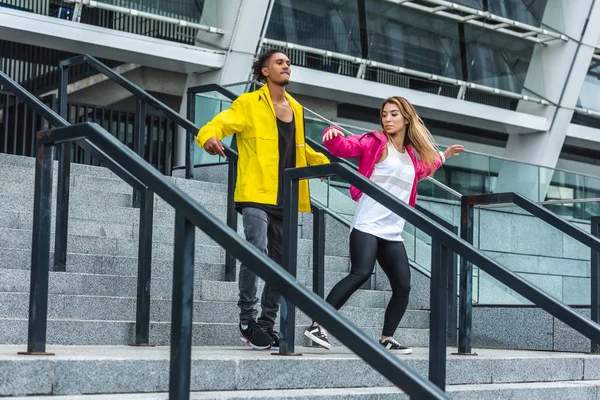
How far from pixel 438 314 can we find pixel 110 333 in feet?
5.89

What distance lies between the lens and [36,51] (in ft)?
49.7

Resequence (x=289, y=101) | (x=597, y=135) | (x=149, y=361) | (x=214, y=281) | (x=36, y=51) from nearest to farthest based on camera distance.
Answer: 1. (x=149, y=361)
2. (x=289, y=101)
3. (x=214, y=281)
4. (x=36, y=51)
5. (x=597, y=135)

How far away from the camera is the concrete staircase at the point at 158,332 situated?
3.92m

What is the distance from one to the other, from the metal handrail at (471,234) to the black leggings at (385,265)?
48 centimetres

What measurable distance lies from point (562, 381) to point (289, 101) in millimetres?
2221

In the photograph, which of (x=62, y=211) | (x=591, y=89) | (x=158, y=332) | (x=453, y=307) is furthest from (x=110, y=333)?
(x=591, y=89)

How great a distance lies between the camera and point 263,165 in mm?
5379

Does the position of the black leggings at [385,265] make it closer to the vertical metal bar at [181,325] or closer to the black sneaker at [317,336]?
the black sneaker at [317,336]

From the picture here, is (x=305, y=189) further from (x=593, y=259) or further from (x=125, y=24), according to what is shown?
(x=125, y=24)

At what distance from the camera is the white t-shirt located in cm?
559

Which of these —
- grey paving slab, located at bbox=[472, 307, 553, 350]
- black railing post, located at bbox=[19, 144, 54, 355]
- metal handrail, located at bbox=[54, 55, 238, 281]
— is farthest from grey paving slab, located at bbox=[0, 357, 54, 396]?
grey paving slab, located at bbox=[472, 307, 553, 350]

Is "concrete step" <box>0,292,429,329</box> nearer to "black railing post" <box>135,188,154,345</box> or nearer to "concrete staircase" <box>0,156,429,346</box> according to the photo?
"concrete staircase" <box>0,156,429,346</box>

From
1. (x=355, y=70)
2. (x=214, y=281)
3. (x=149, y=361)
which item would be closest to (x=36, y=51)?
(x=355, y=70)

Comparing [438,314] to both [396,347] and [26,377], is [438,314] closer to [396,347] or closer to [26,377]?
[396,347]
